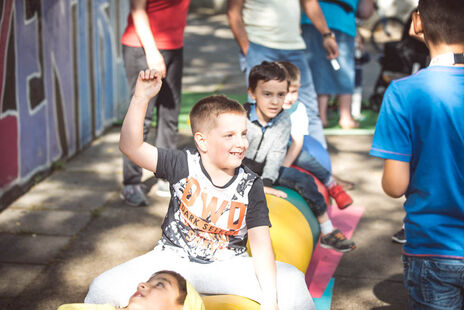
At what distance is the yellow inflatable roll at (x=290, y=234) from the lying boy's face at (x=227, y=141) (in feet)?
2.46

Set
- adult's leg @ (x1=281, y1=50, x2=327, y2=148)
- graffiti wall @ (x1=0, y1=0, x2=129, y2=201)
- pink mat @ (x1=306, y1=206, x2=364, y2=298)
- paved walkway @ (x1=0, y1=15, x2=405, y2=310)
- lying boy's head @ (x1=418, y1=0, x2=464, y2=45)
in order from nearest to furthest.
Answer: lying boy's head @ (x1=418, y1=0, x2=464, y2=45), paved walkway @ (x1=0, y1=15, x2=405, y2=310), pink mat @ (x1=306, y1=206, x2=364, y2=298), graffiti wall @ (x1=0, y1=0, x2=129, y2=201), adult's leg @ (x1=281, y1=50, x2=327, y2=148)

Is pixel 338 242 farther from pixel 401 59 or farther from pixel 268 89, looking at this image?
pixel 401 59

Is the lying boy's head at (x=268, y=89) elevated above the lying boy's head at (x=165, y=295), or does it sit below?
above

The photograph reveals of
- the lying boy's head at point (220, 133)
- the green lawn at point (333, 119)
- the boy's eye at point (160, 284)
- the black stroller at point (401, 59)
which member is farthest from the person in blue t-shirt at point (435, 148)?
the black stroller at point (401, 59)

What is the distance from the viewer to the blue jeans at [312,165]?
4820mm

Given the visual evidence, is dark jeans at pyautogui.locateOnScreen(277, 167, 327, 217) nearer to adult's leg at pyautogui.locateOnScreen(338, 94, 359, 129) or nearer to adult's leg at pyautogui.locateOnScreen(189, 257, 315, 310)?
adult's leg at pyautogui.locateOnScreen(189, 257, 315, 310)

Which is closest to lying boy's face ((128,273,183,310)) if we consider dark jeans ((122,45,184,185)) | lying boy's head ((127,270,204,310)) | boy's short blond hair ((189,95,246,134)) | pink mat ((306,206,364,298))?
lying boy's head ((127,270,204,310))

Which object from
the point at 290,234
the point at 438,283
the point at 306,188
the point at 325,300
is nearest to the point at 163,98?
the point at 306,188

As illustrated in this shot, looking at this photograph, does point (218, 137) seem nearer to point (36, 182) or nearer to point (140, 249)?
point (140, 249)

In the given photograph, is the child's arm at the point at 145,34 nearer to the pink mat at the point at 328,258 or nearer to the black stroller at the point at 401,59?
the pink mat at the point at 328,258

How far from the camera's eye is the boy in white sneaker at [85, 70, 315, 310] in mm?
2783

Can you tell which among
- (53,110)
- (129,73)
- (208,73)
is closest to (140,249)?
(129,73)

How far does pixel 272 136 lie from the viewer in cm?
427

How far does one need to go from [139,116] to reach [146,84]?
0.46ft
